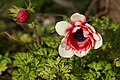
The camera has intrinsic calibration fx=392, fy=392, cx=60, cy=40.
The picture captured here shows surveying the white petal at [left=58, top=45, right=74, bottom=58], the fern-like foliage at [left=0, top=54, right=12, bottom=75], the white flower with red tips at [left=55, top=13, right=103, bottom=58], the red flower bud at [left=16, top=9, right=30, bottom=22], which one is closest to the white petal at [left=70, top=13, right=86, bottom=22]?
the white flower with red tips at [left=55, top=13, right=103, bottom=58]

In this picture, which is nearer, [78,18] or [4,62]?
[78,18]

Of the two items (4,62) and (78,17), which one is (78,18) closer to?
(78,17)

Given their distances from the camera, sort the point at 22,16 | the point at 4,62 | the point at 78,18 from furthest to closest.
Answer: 1. the point at 4,62
2. the point at 22,16
3. the point at 78,18

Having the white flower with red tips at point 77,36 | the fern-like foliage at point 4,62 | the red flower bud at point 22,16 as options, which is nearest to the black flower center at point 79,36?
the white flower with red tips at point 77,36

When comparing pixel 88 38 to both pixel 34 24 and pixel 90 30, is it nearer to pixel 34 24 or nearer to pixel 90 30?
pixel 90 30

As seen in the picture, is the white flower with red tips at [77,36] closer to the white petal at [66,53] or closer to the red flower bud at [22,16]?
the white petal at [66,53]

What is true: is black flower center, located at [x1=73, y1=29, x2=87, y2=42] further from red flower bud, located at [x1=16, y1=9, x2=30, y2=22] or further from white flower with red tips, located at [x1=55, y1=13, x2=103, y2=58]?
red flower bud, located at [x1=16, y1=9, x2=30, y2=22]

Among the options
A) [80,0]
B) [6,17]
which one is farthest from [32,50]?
[80,0]

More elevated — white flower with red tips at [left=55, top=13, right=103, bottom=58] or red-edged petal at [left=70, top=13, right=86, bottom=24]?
red-edged petal at [left=70, top=13, right=86, bottom=24]

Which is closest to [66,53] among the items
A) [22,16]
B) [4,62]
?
[22,16]
